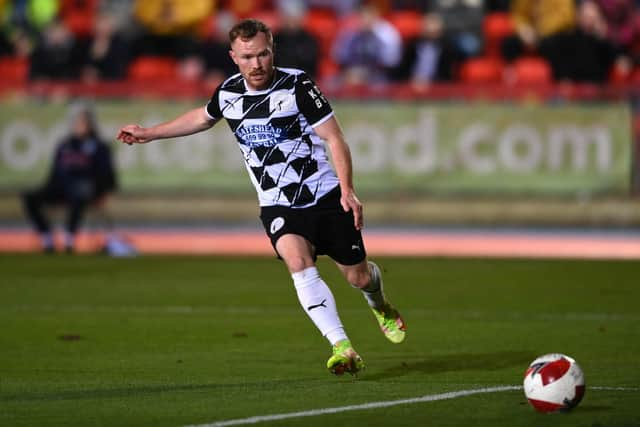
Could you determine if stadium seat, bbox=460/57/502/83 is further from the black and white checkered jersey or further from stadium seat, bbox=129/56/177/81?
the black and white checkered jersey

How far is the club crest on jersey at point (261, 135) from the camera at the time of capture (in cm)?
891

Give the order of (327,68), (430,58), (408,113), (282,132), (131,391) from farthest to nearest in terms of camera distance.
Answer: (327,68)
(430,58)
(408,113)
(282,132)
(131,391)

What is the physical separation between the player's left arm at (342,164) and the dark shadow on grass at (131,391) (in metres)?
1.09

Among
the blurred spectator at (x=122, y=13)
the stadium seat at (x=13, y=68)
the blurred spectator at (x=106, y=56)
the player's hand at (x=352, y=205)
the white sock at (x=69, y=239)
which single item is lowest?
the white sock at (x=69, y=239)

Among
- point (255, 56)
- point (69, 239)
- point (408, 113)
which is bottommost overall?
point (69, 239)

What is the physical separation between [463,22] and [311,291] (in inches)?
566

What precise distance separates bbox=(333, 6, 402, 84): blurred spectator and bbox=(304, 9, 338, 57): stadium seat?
3.65 feet

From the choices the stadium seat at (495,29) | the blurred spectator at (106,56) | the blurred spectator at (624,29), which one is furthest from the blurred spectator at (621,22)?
the blurred spectator at (106,56)

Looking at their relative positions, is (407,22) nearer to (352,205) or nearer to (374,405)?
(352,205)

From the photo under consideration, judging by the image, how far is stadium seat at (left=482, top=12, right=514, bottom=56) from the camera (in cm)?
2283

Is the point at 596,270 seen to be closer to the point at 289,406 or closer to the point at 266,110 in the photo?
the point at 266,110

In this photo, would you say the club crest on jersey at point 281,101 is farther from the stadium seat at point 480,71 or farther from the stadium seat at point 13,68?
the stadium seat at point 13,68

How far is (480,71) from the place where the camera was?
22.1m

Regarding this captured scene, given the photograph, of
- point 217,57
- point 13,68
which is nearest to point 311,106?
point 217,57
